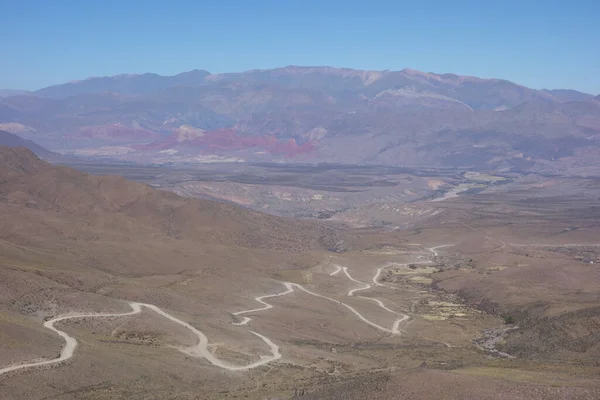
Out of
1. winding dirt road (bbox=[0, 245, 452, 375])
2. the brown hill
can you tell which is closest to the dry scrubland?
the brown hill

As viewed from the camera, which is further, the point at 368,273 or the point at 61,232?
the point at 368,273

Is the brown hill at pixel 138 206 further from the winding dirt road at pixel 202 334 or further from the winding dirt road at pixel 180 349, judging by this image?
the winding dirt road at pixel 180 349

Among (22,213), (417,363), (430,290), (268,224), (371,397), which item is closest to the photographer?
(371,397)

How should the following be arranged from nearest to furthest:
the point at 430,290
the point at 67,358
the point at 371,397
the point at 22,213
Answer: the point at 371,397
the point at 67,358
the point at 430,290
the point at 22,213

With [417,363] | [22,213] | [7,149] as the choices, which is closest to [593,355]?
[417,363]

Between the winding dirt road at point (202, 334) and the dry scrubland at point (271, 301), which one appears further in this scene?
the winding dirt road at point (202, 334)

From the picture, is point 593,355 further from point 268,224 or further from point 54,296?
point 268,224

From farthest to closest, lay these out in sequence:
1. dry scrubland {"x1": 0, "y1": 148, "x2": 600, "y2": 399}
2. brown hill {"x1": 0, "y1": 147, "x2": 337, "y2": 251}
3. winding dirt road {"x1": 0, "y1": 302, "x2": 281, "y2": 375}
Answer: brown hill {"x1": 0, "y1": 147, "x2": 337, "y2": 251} → winding dirt road {"x1": 0, "y1": 302, "x2": 281, "y2": 375} → dry scrubland {"x1": 0, "y1": 148, "x2": 600, "y2": 399}

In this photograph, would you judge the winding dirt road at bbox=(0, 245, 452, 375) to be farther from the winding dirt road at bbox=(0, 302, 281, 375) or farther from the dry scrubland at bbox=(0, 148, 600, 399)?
the dry scrubland at bbox=(0, 148, 600, 399)

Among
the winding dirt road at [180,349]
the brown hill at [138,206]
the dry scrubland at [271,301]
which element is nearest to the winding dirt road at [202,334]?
the winding dirt road at [180,349]
